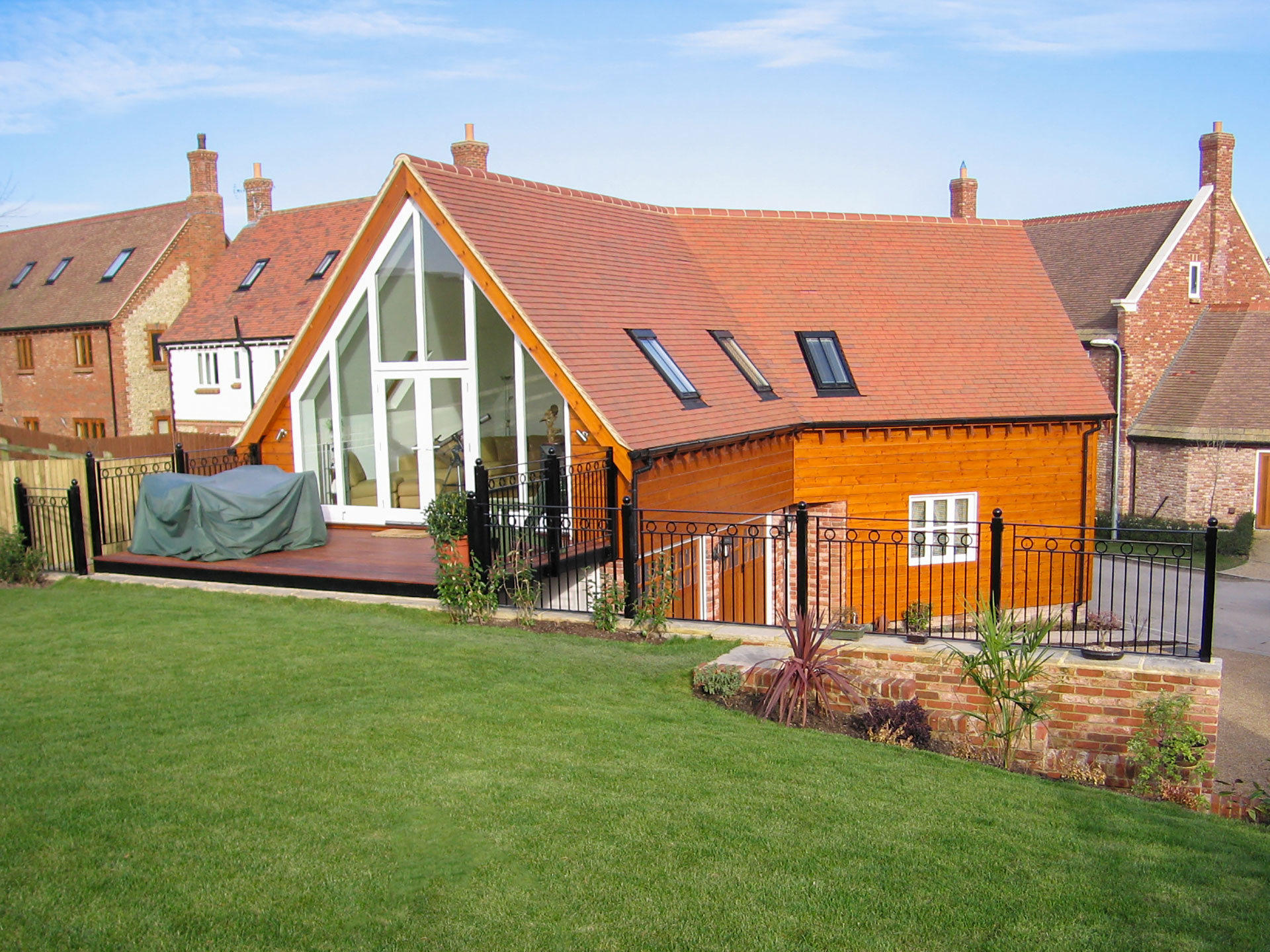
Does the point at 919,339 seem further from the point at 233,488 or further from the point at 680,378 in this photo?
the point at 233,488

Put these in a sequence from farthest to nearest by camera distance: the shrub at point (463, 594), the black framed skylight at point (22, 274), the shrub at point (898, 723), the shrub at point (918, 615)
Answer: the black framed skylight at point (22, 274) → the shrub at point (918, 615) → the shrub at point (463, 594) → the shrub at point (898, 723)

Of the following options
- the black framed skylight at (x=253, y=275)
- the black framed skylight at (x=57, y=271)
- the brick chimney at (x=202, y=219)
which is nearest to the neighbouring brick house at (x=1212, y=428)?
the black framed skylight at (x=253, y=275)

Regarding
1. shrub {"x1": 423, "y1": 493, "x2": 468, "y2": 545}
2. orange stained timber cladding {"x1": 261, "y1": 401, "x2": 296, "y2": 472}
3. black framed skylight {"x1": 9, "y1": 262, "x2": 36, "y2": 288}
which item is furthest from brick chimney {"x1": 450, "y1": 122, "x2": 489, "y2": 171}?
black framed skylight {"x1": 9, "y1": 262, "x2": 36, "y2": 288}

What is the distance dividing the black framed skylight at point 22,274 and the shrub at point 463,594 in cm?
3834

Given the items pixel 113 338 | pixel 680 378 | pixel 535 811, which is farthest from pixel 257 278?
pixel 535 811

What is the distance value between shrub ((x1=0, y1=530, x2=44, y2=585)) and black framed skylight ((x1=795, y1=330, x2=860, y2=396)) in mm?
12144

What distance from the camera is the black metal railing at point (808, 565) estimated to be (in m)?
10.4

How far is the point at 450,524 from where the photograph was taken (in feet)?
37.3

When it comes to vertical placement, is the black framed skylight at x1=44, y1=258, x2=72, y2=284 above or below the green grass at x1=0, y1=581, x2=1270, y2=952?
above

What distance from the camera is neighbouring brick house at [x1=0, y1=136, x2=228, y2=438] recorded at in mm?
35469

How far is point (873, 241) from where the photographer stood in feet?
68.6

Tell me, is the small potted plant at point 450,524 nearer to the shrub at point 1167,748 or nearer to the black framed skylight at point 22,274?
the shrub at point 1167,748

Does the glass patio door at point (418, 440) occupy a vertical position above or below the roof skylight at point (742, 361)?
below

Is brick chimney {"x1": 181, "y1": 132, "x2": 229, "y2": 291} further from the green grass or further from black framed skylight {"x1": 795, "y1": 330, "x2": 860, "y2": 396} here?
the green grass
